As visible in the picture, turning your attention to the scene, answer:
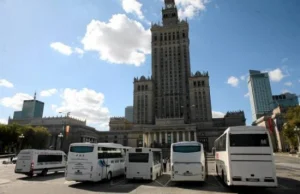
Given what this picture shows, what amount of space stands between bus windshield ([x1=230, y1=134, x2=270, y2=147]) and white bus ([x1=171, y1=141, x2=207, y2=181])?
3.94 metres

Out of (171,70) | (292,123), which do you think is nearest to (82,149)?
(292,123)

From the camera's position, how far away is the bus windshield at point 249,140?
1313 cm

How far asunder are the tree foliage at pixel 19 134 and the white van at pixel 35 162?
40.5 metres

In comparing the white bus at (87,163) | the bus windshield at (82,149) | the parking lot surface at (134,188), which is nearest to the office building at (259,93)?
the parking lot surface at (134,188)

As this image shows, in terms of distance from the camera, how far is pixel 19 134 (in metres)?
63.6

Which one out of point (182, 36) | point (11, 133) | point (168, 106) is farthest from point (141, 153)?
point (182, 36)

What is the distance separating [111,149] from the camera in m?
21.0

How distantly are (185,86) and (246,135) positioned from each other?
103456 mm

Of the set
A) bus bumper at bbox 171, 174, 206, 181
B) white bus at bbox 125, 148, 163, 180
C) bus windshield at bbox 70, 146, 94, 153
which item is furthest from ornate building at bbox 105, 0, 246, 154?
bus bumper at bbox 171, 174, 206, 181

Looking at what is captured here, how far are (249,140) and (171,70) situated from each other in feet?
A: 350

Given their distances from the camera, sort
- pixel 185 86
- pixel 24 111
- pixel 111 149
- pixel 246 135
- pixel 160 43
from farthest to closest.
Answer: pixel 24 111 → pixel 160 43 → pixel 185 86 → pixel 111 149 → pixel 246 135

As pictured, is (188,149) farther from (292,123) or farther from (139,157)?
(292,123)

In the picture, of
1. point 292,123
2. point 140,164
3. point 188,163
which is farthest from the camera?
point 292,123

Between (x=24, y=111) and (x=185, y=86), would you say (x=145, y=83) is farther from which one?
(x=24, y=111)
